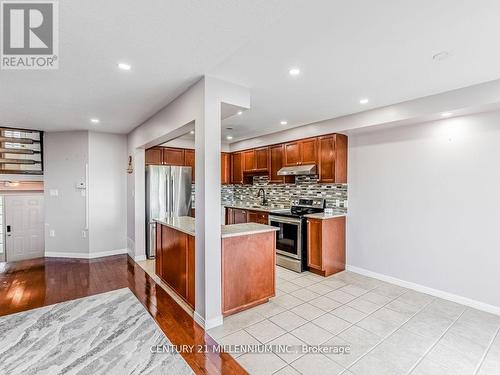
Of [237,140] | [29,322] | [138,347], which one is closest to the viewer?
[138,347]

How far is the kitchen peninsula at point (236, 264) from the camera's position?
2.82 meters

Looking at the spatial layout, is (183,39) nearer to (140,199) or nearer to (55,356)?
(55,356)

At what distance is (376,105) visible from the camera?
3479mm

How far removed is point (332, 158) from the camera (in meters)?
4.26

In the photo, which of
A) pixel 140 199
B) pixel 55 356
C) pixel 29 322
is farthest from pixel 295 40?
pixel 140 199

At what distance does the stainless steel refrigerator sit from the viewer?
4.96m

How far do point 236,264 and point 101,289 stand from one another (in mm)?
2101

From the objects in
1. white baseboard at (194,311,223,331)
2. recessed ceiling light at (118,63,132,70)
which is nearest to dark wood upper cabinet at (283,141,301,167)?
white baseboard at (194,311,223,331)

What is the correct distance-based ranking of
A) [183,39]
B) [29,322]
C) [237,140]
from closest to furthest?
1. [183,39]
2. [29,322]
3. [237,140]

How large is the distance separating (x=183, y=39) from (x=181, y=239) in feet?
6.95

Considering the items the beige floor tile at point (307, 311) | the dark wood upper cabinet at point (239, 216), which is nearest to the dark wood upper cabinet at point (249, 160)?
the dark wood upper cabinet at point (239, 216)

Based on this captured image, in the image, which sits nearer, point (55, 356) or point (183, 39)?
point (183, 39)

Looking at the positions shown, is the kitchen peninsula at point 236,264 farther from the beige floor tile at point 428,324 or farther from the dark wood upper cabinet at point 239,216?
the dark wood upper cabinet at point 239,216

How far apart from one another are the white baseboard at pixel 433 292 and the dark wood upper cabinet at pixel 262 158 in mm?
2575
